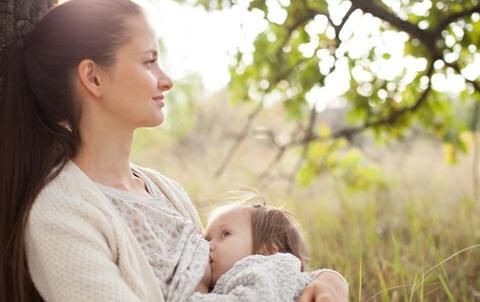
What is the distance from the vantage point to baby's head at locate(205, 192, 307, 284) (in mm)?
1824

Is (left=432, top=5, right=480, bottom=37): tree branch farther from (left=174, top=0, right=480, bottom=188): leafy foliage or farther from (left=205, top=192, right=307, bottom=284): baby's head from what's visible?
(left=205, top=192, right=307, bottom=284): baby's head

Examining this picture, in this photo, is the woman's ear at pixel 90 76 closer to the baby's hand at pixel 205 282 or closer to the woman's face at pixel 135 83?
the woman's face at pixel 135 83

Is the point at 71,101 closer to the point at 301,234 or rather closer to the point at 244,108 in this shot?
the point at 301,234

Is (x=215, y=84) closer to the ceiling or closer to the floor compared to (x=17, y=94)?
closer to the floor

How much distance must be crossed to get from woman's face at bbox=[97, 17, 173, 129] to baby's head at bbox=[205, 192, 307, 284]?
15.3 inches

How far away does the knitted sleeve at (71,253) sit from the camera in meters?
1.40

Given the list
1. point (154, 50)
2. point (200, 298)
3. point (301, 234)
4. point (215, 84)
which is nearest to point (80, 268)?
point (200, 298)

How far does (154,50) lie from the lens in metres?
1.74

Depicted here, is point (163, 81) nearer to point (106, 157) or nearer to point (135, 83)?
point (135, 83)

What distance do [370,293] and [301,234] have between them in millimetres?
1034

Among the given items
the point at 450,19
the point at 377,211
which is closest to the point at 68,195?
the point at 450,19

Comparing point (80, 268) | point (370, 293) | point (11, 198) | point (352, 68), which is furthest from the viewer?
point (352, 68)

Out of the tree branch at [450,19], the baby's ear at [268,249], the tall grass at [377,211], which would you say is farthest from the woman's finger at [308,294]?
the tree branch at [450,19]

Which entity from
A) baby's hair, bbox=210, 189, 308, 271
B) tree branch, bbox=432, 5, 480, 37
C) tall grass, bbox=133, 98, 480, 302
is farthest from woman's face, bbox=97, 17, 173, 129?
tree branch, bbox=432, 5, 480, 37
